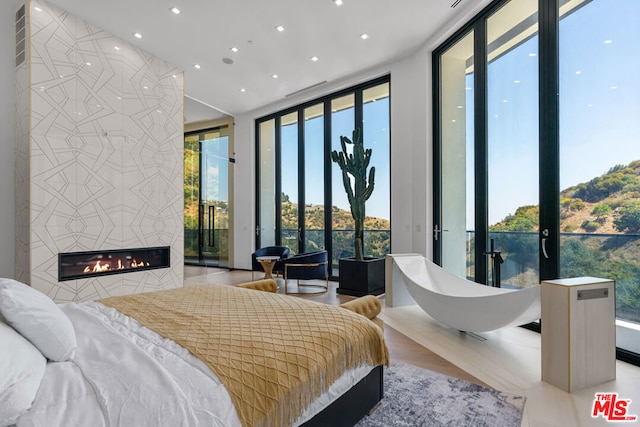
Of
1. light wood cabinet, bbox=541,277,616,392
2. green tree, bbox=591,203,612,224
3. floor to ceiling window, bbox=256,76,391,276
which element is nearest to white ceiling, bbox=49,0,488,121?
floor to ceiling window, bbox=256,76,391,276

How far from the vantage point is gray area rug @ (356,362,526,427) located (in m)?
1.73

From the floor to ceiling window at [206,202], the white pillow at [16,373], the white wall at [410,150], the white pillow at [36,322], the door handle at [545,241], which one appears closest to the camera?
the white pillow at [16,373]

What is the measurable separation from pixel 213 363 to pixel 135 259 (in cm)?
393

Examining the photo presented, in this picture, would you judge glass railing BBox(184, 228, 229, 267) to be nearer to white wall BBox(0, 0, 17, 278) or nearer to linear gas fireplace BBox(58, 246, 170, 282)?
linear gas fireplace BBox(58, 246, 170, 282)

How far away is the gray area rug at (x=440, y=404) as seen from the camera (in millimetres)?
1730

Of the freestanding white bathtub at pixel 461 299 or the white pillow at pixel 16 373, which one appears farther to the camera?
the freestanding white bathtub at pixel 461 299

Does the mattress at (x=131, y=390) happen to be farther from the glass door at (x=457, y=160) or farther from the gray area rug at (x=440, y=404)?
the glass door at (x=457, y=160)

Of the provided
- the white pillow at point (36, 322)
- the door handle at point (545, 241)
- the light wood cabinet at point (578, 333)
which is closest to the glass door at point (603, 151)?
the door handle at point (545, 241)

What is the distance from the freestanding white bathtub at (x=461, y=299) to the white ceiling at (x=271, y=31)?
115 inches

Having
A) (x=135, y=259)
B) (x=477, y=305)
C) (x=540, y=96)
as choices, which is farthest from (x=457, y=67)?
(x=135, y=259)

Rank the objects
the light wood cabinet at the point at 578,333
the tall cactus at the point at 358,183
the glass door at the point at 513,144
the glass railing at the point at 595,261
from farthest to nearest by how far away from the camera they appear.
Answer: the tall cactus at the point at 358,183, the glass door at the point at 513,144, the glass railing at the point at 595,261, the light wood cabinet at the point at 578,333

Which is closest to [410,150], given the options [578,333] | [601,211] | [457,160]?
[457,160]

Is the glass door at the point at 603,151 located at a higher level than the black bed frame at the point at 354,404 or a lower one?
higher

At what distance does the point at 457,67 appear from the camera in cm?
438
